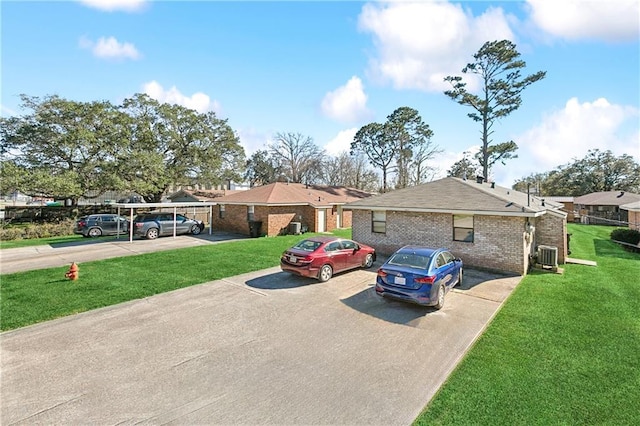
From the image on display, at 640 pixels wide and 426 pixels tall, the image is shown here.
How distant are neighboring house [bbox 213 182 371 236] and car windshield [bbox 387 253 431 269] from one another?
14.5 m

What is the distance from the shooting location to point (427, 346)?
21.0 ft

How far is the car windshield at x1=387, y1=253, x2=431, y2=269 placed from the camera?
832 cm

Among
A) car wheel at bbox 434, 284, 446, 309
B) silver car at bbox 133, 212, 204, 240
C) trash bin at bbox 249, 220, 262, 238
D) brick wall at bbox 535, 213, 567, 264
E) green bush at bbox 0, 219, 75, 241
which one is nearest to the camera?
car wheel at bbox 434, 284, 446, 309

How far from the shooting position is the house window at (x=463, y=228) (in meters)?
12.8

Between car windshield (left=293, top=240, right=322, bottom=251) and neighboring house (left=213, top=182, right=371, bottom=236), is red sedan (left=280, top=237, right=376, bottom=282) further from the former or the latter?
neighboring house (left=213, top=182, right=371, bottom=236)

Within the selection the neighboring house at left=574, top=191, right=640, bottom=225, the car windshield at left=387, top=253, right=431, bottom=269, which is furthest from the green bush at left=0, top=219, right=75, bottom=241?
the neighboring house at left=574, top=191, right=640, bottom=225

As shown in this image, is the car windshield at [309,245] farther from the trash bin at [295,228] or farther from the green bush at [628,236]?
the green bush at [628,236]

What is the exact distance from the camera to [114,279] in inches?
432

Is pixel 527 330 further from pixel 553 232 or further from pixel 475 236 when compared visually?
pixel 553 232

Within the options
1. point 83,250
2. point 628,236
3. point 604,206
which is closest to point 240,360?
point 83,250

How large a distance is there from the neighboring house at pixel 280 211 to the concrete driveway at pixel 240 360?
43.6 ft

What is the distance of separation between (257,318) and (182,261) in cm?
759

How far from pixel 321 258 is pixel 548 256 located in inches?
369

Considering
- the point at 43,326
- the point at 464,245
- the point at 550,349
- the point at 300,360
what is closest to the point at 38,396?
the point at 43,326
